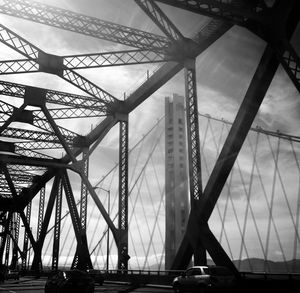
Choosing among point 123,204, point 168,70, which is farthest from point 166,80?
point 123,204

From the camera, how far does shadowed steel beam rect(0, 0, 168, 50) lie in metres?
22.3

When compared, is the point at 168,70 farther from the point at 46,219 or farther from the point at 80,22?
the point at 46,219

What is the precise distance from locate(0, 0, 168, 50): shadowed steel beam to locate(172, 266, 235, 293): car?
46.2 ft

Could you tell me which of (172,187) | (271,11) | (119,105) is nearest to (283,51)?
(271,11)

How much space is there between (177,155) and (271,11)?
55034 mm

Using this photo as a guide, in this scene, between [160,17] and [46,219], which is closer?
[160,17]

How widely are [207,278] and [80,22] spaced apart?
16.9 meters

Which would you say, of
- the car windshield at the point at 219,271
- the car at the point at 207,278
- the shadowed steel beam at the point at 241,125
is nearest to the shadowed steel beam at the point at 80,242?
the shadowed steel beam at the point at 241,125

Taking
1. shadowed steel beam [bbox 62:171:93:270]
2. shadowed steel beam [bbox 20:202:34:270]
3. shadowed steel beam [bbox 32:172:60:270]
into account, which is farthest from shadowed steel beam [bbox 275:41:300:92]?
shadowed steel beam [bbox 20:202:34:270]

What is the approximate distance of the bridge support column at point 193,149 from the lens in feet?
62.0

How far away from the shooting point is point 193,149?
21.7 m

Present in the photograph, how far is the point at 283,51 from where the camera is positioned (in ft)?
51.7

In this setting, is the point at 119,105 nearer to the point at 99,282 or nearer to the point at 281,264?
the point at 99,282

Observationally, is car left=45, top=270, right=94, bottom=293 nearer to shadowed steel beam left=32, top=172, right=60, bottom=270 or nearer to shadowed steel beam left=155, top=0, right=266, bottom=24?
shadowed steel beam left=155, top=0, right=266, bottom=24
